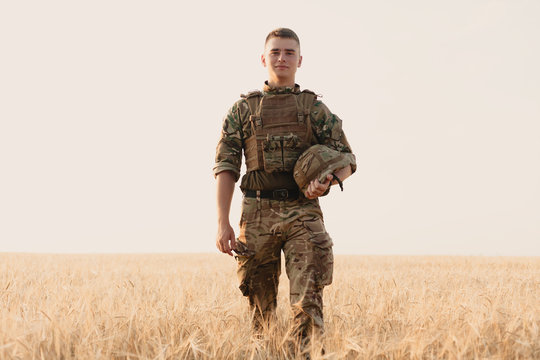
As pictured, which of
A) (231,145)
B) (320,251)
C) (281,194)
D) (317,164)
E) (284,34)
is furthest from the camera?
(231,145)

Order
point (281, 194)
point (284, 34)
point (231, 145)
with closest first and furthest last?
point (281, 194)
point (284, 34)
point (231, 145)

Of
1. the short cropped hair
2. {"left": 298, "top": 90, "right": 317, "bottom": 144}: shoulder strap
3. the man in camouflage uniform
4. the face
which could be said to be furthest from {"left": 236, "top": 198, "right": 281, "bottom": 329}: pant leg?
the short cropped hair

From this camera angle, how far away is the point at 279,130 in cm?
372

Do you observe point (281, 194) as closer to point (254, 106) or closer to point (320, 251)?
point (320, 251)

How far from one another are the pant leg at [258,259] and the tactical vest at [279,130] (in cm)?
35

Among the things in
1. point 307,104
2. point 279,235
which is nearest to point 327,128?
point 307,104

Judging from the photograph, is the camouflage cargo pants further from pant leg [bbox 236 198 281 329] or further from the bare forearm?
the bare forearm

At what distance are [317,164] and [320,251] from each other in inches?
25.7

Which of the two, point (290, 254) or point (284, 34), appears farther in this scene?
point (284, 34)

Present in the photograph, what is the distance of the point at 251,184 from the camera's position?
12.4 ft

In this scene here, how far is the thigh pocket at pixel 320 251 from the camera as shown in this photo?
3545mm

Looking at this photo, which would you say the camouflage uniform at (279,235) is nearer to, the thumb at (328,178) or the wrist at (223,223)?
the wrist at (223,223)

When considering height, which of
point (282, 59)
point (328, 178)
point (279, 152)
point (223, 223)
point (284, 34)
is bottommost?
point (223, 223)

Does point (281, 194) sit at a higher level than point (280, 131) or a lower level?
lower
